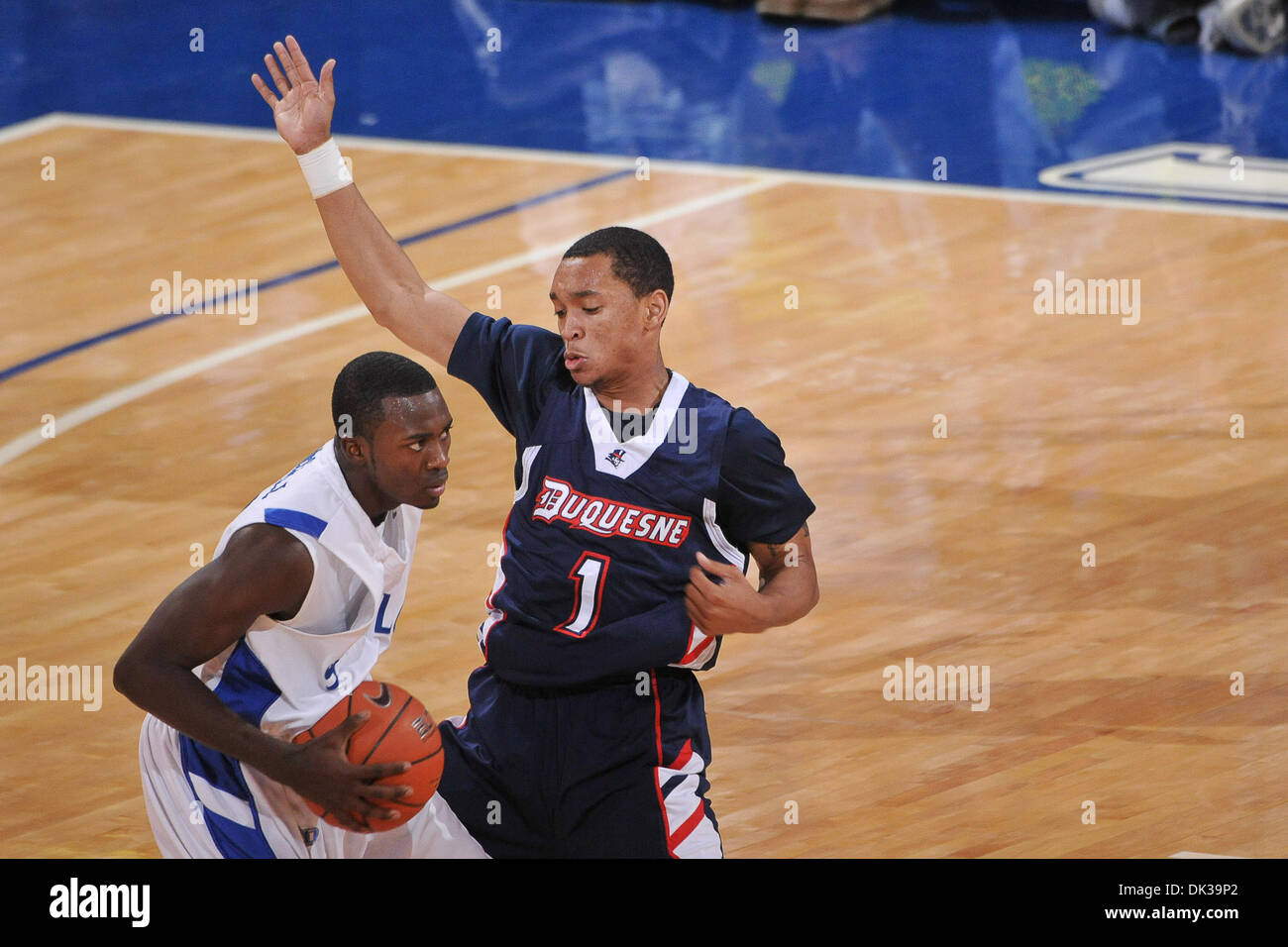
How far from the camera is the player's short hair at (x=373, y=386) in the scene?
4566 millimetres

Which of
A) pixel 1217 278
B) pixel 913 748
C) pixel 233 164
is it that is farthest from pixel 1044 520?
pixel 233 164

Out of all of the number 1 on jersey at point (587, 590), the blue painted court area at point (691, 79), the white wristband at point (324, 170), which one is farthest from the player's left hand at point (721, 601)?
the blue painted court area at point (691, 79)

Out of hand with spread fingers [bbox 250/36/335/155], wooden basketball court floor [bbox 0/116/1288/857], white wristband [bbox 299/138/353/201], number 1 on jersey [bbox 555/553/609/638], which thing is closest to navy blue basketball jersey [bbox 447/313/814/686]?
number 1 on jersey [bbox 555/553/609/638]

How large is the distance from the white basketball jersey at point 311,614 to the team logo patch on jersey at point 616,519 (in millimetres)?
408

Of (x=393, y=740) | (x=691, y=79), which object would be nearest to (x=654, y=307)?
(x=393, y=740)

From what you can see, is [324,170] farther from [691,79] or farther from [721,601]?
[691,79]

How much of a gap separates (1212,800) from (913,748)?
933 millimetres

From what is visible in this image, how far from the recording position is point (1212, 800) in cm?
609

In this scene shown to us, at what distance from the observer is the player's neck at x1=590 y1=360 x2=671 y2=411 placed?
482cm

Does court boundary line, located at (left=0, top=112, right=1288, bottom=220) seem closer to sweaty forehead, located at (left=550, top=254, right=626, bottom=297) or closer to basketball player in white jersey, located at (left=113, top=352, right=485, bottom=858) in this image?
sweaty forehead, located at (left=550, top=254, right=626, bottom=297)

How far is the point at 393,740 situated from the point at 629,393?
0.98 m

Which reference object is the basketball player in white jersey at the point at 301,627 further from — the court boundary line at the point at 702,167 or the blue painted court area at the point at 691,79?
the blue painted court area at the point at 691,79

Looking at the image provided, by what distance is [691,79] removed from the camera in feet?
52.9
